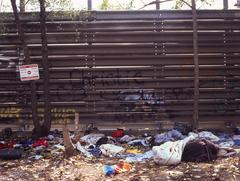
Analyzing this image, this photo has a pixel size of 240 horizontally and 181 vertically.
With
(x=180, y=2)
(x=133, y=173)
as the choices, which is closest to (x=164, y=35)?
(x=180, y=2)

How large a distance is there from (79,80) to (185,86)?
3.03 metres

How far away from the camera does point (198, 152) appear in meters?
9.67

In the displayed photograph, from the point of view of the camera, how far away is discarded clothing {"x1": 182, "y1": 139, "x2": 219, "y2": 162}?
9633 millimetres

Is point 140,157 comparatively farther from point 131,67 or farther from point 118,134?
point 131,67

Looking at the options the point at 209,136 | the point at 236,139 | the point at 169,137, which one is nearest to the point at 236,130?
the point at 236,139

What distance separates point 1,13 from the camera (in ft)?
42.2

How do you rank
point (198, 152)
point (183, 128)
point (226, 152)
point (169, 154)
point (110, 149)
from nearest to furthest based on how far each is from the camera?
point (169, 154)
point (198, 152)
point (226, 152)
point (110, 149)
point (183, 128)

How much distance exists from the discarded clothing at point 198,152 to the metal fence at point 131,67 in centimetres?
407

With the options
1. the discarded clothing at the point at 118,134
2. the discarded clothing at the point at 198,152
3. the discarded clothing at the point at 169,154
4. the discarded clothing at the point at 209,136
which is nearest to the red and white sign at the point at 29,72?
the discarded clothing at the point at 118,134

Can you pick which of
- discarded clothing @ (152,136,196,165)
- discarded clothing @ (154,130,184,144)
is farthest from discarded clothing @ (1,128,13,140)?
discarded clothing @ (152,136,196,165)

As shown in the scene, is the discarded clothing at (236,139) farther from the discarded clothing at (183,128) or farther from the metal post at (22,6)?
the metal post at (22,6)

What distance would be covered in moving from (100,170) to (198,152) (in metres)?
2.01

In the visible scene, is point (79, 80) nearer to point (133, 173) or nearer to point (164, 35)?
point (164, 35)

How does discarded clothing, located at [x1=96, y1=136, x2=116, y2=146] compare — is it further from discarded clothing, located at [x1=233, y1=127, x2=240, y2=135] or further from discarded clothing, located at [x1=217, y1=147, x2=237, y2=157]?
discarded clothing, located at [x1=233, y1=127, x2=240, y2=135]
